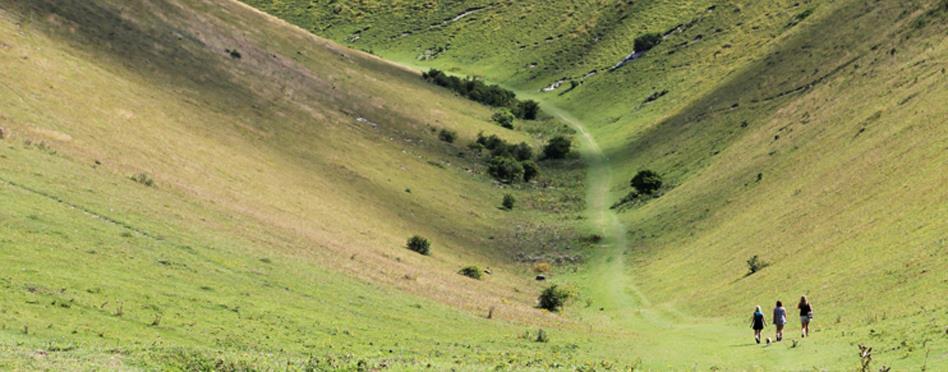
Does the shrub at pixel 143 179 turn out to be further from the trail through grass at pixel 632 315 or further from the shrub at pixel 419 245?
the trail through grass at pixel 632 315

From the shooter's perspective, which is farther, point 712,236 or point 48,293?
point 712,236

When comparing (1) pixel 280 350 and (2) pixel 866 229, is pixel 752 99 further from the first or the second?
(1) pixel 280 350

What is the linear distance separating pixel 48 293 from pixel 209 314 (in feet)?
17.5

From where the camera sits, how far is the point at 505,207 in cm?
8606

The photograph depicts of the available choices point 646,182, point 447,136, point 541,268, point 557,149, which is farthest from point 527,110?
point 541,268

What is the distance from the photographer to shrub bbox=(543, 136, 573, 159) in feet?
349

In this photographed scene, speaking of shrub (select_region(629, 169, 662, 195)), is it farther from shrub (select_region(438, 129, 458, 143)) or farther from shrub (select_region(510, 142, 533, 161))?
shrub (select_region(438, 129, 458, 143))

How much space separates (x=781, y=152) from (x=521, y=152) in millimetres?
31311

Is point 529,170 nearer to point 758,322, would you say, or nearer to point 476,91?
point 476,91

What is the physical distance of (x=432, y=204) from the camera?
78.7 metres

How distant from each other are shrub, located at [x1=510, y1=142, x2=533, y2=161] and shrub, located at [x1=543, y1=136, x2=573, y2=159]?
1.98 meters

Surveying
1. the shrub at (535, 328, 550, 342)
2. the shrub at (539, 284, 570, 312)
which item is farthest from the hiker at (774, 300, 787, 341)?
the shrub at (539, 284, 570, 312)

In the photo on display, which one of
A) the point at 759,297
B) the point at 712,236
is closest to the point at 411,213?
the point at 712,236

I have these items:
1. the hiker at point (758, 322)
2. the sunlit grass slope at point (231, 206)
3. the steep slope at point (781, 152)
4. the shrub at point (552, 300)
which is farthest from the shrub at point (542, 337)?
the shrub at point (552, 300)
